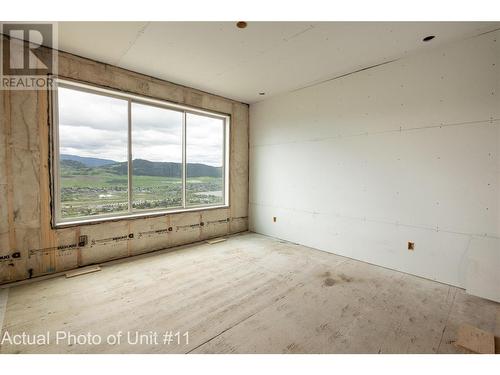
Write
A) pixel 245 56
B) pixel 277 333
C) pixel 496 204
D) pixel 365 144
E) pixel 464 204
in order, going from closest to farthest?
1. pixel 277 333
2. pixel 496 204
3. pixel 464 204
4. pixel 245 56
5. pixel 365 144

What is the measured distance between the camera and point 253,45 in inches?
109

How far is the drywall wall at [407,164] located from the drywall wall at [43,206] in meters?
2.48

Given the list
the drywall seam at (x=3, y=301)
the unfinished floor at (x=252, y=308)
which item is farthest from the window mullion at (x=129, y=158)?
the drywall seam at (x=3, y=301)

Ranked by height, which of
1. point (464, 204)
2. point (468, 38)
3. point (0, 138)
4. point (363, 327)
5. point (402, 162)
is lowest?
point (363, 327)

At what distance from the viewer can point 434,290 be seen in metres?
2.64

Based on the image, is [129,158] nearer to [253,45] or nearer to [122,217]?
[122,217]

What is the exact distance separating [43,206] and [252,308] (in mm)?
2838

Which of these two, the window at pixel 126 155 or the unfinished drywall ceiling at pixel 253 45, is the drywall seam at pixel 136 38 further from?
the window at pixel 126 155

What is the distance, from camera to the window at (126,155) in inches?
123

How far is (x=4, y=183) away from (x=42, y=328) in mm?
1786
